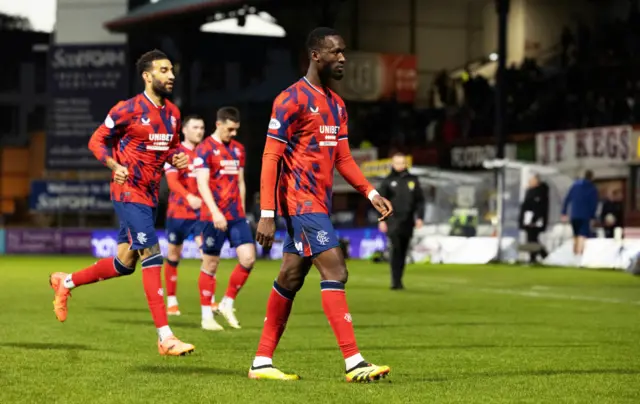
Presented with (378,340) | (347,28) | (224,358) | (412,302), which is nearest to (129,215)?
(224,358)

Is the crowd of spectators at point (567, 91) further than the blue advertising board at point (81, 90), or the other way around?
the blue advertising board at point (81, 90)

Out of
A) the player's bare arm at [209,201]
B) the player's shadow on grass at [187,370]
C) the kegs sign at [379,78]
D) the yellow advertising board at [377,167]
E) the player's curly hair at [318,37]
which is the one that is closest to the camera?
the player's curly hair at [318,37]

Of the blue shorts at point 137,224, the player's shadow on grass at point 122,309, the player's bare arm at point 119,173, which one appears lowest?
the player's shadow on grass at point 122,309

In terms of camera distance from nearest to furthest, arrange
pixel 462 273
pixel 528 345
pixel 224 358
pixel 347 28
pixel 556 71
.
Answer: pixel 224 358 < pixel 528 345 < pixel 462 273 < pixel 556 71 < pixel 347 28

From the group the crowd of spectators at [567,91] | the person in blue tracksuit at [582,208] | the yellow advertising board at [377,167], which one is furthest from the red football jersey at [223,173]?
the yellow advertising board at [377,167]

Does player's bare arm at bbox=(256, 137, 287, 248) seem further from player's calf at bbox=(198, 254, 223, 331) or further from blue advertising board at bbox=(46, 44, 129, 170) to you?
blue advertising board at bbox=(46, 44, 129, 170)

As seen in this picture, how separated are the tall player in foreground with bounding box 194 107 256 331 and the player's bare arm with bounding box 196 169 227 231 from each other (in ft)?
0.03

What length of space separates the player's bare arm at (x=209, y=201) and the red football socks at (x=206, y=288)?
726 millimetres

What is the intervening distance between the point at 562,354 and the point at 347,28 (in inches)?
1569

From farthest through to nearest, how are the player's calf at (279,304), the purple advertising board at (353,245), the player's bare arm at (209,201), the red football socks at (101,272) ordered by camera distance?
1. the purple advertising board at (353,245)
2. the player's bare arm at (209,201)
3. the red football socks at (101,272)
4. the player's calf at (279,304)

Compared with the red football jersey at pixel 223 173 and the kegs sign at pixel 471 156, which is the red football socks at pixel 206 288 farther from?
the kegs sign at pixel 471 156

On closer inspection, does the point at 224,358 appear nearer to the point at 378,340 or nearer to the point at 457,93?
the point at 378,340

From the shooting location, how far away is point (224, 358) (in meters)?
10.5

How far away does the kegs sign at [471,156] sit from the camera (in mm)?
38156
